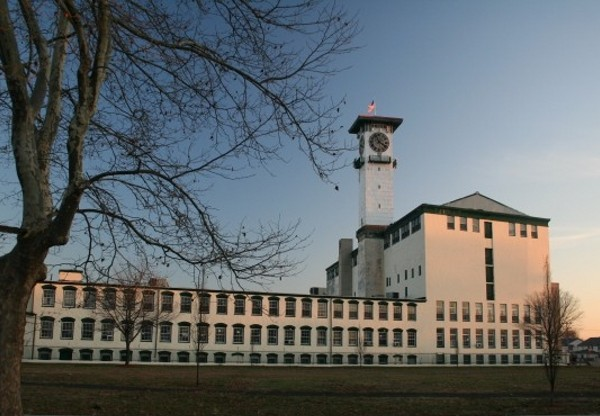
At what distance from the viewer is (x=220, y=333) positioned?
74312 millimetres

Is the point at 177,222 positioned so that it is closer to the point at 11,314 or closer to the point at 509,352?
the point at 11,314

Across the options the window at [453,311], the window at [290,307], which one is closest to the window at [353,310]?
the window at [290,307]

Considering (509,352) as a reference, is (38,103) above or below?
above

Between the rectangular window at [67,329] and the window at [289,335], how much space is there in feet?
80.4

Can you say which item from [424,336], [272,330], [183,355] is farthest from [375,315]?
[183,355]

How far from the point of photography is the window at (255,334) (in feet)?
248

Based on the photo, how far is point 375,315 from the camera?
269 ft

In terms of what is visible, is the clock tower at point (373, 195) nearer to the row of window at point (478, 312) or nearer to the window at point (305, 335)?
the row of window at point (478, 312)

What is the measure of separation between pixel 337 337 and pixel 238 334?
12.8 metres

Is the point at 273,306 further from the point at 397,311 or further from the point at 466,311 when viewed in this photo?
the point at 466,311

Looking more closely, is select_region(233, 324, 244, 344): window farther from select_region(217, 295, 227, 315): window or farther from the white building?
select_region(217, 295, 227, 315): window

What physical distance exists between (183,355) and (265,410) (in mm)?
55518

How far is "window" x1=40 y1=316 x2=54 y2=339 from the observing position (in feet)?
222

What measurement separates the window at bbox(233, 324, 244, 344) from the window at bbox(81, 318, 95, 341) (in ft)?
52.9
